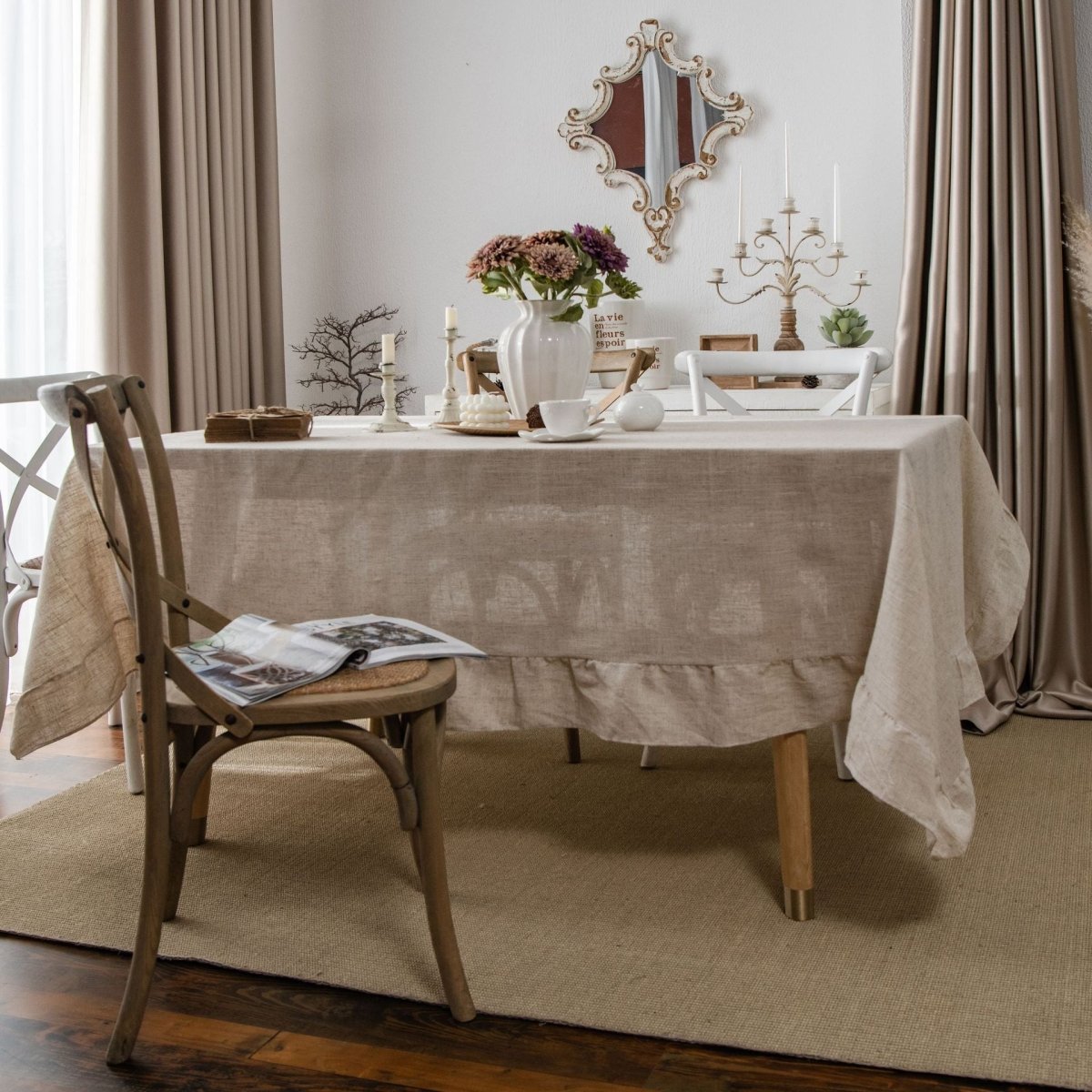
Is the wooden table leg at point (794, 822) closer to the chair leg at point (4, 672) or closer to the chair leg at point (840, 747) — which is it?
the chair leg at point (840, 747)

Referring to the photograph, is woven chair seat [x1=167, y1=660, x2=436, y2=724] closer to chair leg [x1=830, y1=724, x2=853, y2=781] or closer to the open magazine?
the open magazine

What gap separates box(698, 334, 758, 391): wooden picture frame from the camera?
12.1ft

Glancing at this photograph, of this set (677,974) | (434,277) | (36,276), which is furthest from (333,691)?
(434,277)

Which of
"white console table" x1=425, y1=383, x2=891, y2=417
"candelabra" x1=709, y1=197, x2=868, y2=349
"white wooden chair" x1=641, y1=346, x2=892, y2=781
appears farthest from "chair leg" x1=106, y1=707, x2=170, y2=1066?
"candelabra" x1=709, y1=197, x2=868, y2=349

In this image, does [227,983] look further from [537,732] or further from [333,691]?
[537,732]

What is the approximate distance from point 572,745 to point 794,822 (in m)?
0.85

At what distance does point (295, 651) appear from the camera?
1682 millimetres

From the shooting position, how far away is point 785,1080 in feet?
4.88

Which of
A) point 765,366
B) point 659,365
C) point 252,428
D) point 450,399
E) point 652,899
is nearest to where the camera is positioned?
point 652,899

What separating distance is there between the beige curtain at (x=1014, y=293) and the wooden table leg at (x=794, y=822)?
1207 mm

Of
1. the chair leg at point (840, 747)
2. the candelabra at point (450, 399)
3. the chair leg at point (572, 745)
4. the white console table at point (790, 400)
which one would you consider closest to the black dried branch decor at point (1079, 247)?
the white console table at point (790, 400)

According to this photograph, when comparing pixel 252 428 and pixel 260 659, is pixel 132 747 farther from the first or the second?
pixel 260 659

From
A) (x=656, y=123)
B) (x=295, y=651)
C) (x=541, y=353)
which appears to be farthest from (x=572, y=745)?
(x=656, y=123)

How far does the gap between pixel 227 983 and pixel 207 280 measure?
248 cm
